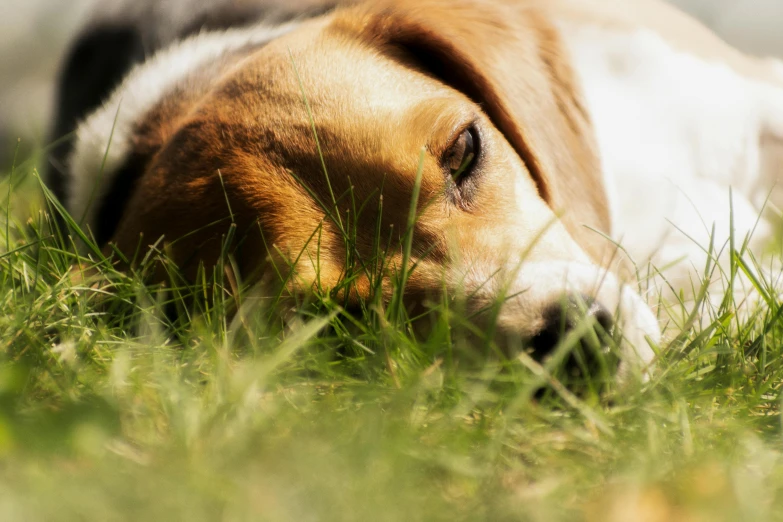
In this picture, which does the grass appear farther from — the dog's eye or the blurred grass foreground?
the dog's eye

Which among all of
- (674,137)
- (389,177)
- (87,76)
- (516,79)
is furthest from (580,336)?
(87,76)

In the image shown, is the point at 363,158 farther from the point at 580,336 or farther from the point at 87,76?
the point at 87,76

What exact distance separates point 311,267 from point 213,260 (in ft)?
0.94

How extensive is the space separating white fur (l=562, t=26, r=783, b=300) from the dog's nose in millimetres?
1006

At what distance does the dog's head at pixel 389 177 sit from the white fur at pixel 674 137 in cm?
46

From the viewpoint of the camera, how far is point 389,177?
1.88m

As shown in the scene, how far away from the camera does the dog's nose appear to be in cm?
154

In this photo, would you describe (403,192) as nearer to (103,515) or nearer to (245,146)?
(245,146)

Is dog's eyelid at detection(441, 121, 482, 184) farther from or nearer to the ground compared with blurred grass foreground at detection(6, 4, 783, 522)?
farther from the ground

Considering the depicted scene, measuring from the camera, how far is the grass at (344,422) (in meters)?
1.07

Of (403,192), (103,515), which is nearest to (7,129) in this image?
(403,192)

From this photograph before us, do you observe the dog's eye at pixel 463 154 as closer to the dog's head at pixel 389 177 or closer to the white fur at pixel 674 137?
the dog's head at pixel 389 177

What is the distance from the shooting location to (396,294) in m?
1.71

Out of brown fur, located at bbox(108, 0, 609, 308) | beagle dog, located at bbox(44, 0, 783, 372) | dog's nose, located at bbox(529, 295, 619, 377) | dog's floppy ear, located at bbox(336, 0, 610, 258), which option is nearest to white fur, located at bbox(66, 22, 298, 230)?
beagle dog, located at bbox(44, 0, 783, 372)
